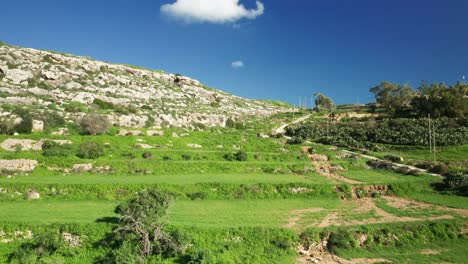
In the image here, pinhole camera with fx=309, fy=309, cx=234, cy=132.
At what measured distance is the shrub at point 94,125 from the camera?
62.3 metres

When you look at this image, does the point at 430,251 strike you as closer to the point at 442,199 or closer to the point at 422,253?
the point at 422,253

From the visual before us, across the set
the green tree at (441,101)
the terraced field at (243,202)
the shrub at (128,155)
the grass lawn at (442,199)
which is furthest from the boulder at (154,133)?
the green tree at (441,101)

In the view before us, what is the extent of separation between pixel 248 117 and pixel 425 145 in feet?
209

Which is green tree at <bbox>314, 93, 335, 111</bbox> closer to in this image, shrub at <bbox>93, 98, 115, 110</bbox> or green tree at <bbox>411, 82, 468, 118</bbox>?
green tree at <bbox>411, 82, 468, 118</bbox>

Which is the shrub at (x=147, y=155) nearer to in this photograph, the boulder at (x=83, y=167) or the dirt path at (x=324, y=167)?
the boulder at (x=83, y=167)

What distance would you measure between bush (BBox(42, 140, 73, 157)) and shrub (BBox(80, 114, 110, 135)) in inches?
424

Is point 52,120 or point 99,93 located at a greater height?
point 99,93

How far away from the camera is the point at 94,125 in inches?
2462

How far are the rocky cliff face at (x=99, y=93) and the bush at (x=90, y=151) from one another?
24.6 meters

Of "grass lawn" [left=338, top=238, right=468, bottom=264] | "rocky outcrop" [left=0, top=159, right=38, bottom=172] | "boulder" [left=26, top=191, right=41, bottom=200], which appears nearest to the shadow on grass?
"boulder" [left=26, top=191, right=41, bottom=200]

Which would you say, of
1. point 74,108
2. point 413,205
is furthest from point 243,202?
point 74,108

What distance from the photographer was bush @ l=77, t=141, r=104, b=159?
1906 inches

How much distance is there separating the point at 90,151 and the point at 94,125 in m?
15.2

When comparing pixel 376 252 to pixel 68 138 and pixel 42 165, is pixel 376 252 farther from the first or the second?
pixel 68 138
